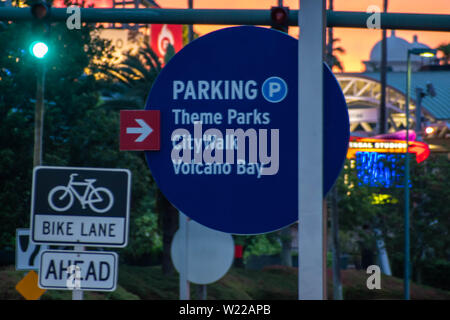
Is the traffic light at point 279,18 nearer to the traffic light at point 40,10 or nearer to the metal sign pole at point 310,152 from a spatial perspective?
the metal sign pole at point 310,152

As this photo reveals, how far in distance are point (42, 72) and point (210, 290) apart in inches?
698

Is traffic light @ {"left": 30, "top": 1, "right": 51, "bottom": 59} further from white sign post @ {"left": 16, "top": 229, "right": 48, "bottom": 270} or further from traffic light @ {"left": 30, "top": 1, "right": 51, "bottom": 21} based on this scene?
white sign post @ {"left": 16, "top": 229, "right": 48, "bottom": 270}

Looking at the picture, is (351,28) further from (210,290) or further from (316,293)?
(210,290)

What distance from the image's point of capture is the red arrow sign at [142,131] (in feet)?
15.7

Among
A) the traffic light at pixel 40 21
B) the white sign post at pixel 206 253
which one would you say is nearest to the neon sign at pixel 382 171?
the white sign post at pixel 206 253

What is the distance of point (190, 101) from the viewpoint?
15.8 ft

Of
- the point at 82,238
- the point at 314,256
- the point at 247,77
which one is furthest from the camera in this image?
the point at 82,238

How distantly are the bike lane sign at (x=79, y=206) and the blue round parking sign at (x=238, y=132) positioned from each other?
119cm

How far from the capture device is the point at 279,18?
19.3 ft

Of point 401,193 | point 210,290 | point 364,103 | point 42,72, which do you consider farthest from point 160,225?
point 364,103

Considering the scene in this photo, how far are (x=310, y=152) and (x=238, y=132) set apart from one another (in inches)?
27.3

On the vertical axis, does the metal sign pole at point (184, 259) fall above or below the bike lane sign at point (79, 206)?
below

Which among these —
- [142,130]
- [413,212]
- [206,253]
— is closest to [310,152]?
[142,130]

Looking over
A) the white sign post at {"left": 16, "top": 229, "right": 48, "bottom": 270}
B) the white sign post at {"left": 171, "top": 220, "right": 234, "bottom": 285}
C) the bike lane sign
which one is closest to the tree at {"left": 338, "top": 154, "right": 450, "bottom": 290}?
the white sign post at {"left": 171, "top": 220, "right": 234, "bottom": 285}
